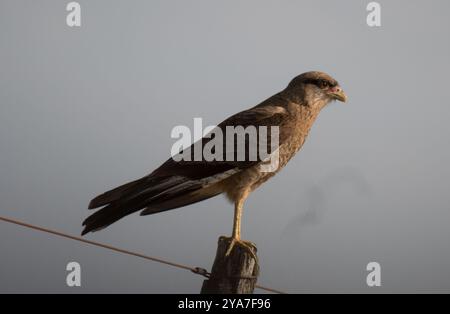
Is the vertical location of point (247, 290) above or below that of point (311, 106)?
below

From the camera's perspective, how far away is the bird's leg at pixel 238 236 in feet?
14.5

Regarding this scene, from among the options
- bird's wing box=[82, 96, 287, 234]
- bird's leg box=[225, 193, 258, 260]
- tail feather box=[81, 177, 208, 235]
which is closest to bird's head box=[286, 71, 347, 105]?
bird's wing box=[82, 96, 287, 234]

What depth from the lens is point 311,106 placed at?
19.4 feet

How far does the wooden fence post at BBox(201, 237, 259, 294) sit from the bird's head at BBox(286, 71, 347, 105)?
2174mm

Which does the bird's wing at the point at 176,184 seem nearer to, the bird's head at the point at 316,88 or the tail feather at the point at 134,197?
the tail feather at the point at 134,197

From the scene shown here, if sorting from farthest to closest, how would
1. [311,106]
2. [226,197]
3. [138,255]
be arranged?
[311,106]
[226,197]
[138,255]

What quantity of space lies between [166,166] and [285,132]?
1205 mm

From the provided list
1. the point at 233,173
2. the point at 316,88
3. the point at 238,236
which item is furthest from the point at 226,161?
the point at 316,88

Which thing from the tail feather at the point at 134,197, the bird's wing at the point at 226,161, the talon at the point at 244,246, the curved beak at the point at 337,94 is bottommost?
the talon at the point at 244,246

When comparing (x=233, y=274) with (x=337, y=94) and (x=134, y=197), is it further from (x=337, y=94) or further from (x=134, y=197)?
(x=337, y=94)

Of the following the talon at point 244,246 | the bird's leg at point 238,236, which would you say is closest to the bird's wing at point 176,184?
the bird's leg at point 238,236

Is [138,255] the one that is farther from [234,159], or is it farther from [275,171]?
[275,171]

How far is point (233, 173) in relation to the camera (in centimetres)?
506
